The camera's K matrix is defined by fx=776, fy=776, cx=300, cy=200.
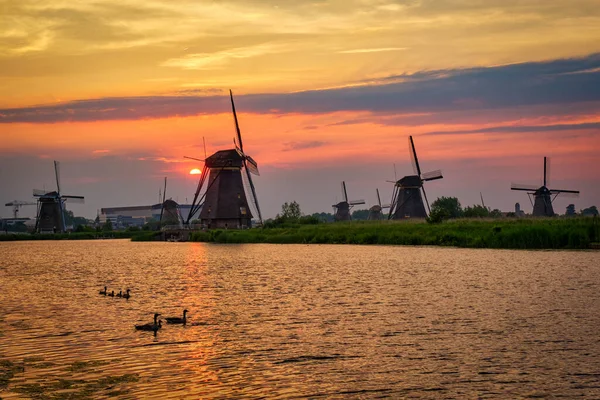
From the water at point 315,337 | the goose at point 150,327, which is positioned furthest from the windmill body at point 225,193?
the goose at point 150,327

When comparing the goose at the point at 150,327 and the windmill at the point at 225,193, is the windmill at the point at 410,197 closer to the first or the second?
the windmill at the point at 225,193

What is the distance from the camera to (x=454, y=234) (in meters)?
67.4

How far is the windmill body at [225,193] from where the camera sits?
10088 centimetres

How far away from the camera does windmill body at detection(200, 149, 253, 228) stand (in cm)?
10088

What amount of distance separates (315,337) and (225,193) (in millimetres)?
80444

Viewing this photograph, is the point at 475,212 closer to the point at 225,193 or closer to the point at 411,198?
the point at 411,198

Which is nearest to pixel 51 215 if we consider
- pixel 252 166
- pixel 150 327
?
pixel 252 166

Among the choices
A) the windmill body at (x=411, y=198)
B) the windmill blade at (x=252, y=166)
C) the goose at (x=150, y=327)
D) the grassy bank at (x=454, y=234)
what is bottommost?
the goose at (x=150, y=327)

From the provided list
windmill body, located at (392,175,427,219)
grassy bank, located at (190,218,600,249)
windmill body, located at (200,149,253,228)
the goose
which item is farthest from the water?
windmill body, located at (392,175,427,219)

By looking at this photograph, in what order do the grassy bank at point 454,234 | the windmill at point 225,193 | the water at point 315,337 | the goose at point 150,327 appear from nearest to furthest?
1. the water at point 315,337
2. the goose at point 150,327
3. the grassy bank at point 454,234
4. the windmill at point 225,193

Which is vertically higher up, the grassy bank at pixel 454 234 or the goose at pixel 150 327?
the grassy bank at pixel 454 234

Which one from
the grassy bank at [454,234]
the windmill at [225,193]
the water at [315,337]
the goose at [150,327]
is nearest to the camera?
the water at [315,337]

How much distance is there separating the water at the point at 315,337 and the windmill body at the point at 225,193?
195ft

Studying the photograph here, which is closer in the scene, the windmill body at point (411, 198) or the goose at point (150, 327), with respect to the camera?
the goose at point (150, 327)
